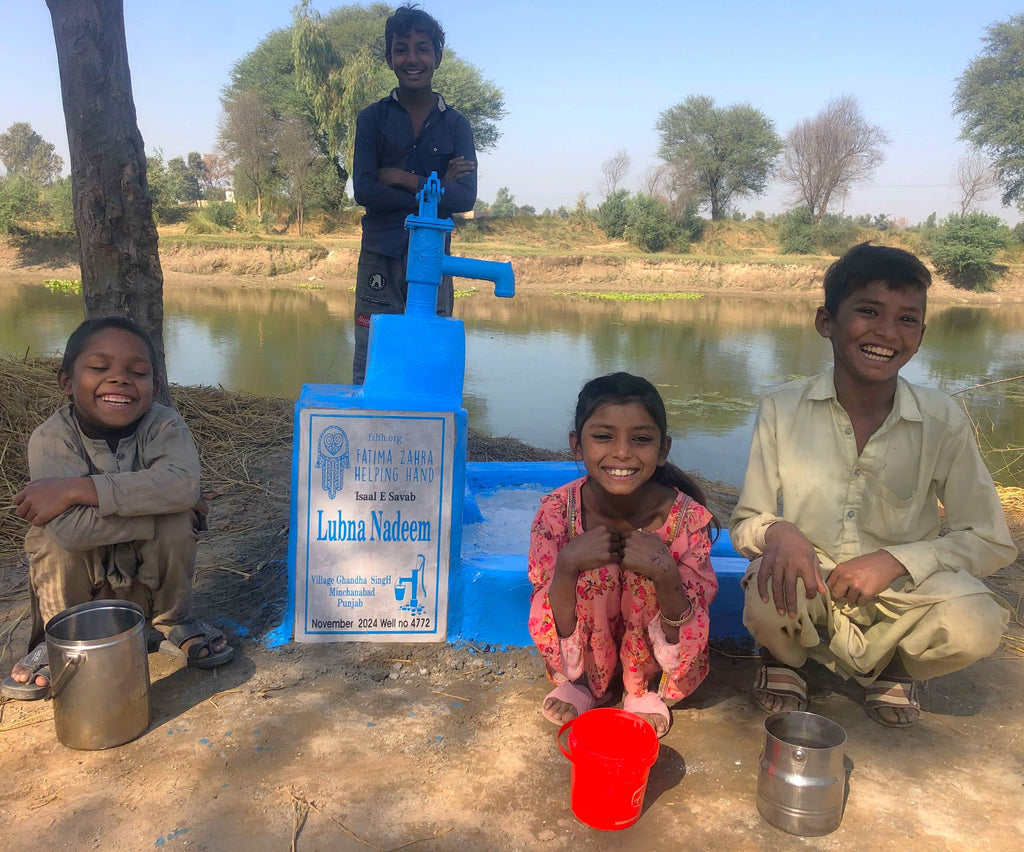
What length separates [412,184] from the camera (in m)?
3.25

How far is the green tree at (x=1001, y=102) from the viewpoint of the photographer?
29.1m

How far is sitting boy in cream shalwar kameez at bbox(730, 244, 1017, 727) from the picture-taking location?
1.83 m

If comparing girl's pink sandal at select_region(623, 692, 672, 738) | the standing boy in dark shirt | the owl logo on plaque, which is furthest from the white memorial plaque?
the standing boy in dark shirt

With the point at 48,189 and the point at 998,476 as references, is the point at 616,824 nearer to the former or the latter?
the point at 998,476

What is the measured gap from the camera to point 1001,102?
29.3 meters

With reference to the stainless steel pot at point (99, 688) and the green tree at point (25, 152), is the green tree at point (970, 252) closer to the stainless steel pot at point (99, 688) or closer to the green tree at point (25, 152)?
the stainless steel pot at point (99, 688)

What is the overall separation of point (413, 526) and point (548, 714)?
0.63 metres

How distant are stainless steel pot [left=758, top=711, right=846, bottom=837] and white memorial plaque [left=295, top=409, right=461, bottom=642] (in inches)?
39.2

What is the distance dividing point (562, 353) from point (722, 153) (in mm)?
30229

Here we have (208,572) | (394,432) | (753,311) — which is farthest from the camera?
(753,311)

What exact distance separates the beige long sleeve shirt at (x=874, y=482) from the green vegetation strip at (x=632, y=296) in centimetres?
1597

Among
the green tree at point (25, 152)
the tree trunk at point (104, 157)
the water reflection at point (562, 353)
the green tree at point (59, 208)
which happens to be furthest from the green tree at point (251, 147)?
the green tree at point (25, 152)

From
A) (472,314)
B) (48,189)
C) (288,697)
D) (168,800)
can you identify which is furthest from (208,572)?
(48,189)

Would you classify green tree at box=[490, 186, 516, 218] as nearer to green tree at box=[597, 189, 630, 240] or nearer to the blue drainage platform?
green tree at box=[597, 189, 630, 240]
